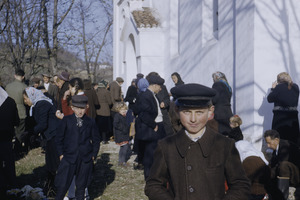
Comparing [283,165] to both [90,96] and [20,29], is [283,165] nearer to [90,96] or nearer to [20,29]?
[90,96]

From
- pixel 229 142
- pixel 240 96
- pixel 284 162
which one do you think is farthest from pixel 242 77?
pixel 229 142

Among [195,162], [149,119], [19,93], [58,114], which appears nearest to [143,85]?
[149,119]

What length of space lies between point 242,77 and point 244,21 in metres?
1.21

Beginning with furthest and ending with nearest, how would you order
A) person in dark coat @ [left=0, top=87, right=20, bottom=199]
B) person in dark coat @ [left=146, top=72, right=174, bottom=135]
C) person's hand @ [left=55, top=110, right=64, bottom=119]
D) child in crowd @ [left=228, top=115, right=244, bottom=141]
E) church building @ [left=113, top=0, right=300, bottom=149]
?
person in dark coat @ [left=146, top=72, right=174, bottom=135], church building @ [left=113, top=0, right=300, bottom=149], child in crowd @ [left=228, top=115, right=244, bottom=141], person's hand @ [left=55, top=110, right=64, bottom=119], person in dark coat @ [left=0, top=87, right=20, bottom=199]

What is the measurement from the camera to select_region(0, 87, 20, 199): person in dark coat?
5.37 meters

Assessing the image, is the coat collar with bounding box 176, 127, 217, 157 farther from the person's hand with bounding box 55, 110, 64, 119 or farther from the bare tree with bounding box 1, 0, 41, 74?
the bare tree with bounding box 1, 0, 41, 74

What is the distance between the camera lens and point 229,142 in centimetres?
258

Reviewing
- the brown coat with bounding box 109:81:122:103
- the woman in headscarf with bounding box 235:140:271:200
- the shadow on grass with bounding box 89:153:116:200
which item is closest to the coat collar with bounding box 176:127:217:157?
the woman in headscarf with bounding box 235:140:271:200

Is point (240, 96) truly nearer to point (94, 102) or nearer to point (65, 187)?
point (94, 102)

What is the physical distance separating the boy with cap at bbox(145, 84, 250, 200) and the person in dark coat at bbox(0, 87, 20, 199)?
3360 millimetres

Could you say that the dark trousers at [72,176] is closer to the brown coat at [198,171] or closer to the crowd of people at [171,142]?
the crowd of people at [171,142]

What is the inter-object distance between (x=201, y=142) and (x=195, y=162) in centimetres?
13

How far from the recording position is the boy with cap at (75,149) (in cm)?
540

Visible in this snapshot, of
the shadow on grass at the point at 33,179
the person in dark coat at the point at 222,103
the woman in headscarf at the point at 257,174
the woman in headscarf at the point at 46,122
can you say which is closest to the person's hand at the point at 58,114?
the woman in headscarf at the point at 46,122
